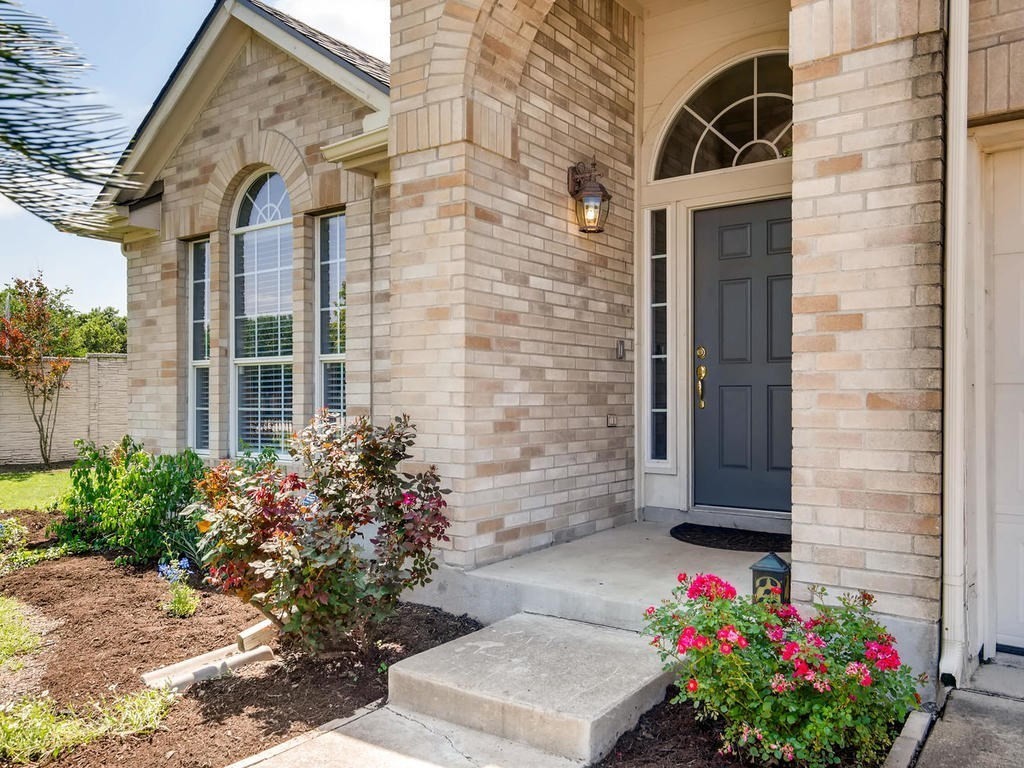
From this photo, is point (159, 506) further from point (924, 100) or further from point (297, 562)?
point (924, 100)

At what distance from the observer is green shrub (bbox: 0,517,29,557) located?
6230 mm

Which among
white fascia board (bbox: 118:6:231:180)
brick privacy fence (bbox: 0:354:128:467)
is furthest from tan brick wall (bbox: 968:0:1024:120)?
brick privacy fence (bbox: 0:354:128:467)

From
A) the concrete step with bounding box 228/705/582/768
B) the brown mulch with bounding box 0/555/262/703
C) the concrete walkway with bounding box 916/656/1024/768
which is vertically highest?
the concrete walkway with bounding box 916/656/1024/768

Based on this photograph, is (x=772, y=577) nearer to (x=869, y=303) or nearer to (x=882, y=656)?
(x=882, y=656)

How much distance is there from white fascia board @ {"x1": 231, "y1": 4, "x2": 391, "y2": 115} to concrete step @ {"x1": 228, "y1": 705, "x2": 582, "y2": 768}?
3.88m

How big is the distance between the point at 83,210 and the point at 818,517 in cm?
282

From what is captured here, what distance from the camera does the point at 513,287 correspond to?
14.9 ft

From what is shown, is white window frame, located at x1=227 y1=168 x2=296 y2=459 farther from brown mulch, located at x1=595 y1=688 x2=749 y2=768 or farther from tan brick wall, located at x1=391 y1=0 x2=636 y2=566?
brown mulch, located at x1=595 y1=688 x2=749 y2=768

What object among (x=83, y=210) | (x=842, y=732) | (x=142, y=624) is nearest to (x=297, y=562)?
(x=142, y=624)

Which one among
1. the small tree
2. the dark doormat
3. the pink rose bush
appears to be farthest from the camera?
the small tree

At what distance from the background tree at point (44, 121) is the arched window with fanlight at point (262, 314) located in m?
5.63

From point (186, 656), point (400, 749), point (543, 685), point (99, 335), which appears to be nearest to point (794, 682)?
point (543, 685)

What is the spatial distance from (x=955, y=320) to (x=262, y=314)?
5.66 metres

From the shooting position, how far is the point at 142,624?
14.3 ft
